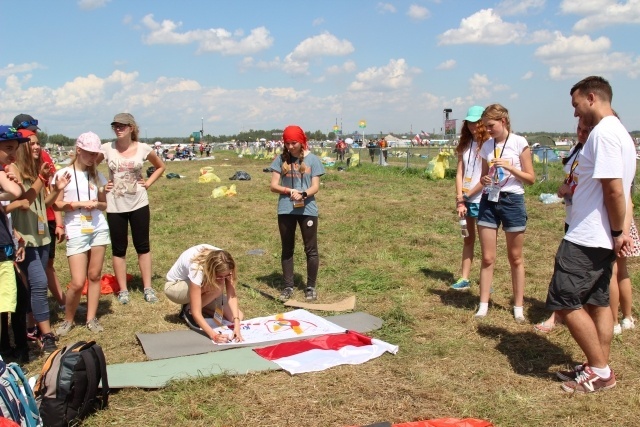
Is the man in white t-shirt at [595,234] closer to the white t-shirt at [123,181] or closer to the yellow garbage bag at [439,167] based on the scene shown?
the white t-shirt at [123,181]

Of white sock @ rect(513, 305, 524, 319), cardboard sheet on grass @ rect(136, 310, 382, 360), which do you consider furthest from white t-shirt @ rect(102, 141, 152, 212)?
white sock @ rect(513, 305, 524, 319)

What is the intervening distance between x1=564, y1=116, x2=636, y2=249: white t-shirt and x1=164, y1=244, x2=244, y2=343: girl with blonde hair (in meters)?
2.62

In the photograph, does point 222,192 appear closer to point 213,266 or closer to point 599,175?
point 213,266

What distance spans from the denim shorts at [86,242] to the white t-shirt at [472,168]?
11.4 feet

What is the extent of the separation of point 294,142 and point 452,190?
10.6 meters

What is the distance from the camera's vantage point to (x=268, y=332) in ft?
16.2

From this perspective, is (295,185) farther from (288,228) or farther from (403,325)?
(403,325)

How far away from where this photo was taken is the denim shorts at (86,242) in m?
4.78

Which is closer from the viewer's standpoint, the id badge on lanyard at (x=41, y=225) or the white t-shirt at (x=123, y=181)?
the id badge on lanyard at (x=41, y=225)

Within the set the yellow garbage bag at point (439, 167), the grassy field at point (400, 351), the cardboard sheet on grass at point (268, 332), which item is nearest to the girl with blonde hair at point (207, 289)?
the cardboard sheet on grass at point (268, 332)

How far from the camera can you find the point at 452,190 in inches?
616

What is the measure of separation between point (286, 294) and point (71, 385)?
2.96 meters

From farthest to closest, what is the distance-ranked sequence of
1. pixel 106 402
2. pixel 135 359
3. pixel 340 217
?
pixel 340 217 → pixel 135 359 → pixel 106 402

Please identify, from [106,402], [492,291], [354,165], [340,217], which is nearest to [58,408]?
[106,402]
